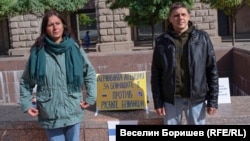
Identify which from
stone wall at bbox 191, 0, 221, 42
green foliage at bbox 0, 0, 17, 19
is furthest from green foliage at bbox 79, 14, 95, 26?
green foliage at bbox 0, 0, 17, 19

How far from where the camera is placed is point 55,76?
3.37 m

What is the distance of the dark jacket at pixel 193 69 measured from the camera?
11.3 ft

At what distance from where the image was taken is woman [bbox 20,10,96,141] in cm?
335

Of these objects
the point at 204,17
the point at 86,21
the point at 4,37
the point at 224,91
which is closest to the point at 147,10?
the point at 204,17

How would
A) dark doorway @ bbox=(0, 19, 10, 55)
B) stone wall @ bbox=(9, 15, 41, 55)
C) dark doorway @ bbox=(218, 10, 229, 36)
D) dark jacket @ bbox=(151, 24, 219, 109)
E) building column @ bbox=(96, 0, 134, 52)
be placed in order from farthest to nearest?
dark doorway @ bbox=(218, 10, 229, 36)
dark doorway @ bbox=(0, 19, 10, 55)
stone wall @ bbox=(9, 15, 41, 55)
building column @ bbox=(96, 0, 134, 52)
dark jacket @ bbox=(151, 24, 219, 109)

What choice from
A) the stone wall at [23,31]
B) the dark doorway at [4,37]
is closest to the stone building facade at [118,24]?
the stone wall at [23,31]

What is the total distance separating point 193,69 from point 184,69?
93mm

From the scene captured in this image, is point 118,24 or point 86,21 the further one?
point 86,21

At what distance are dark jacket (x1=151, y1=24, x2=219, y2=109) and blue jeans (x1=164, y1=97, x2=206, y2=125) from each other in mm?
66

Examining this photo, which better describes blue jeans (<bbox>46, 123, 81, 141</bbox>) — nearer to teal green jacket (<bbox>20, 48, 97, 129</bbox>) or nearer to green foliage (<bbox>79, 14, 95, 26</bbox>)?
teal green jacket (<bbox>20, 48, 97, 129</bbox>)

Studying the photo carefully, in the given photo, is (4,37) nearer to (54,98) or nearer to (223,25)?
(223,25)

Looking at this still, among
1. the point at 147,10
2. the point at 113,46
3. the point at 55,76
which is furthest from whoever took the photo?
the point at 113,46

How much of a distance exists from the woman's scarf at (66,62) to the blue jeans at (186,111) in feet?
3.07

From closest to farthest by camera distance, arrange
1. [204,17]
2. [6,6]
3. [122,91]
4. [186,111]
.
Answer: [186,111], [122,91], [6,6], [204,17]
